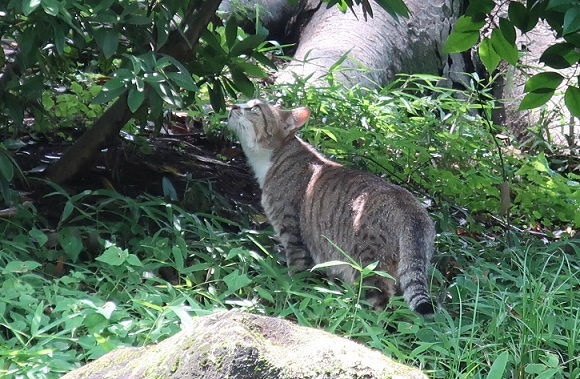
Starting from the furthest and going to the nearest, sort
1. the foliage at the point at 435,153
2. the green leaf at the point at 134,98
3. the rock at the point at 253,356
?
the foliage at the point at 435,153, the green leaf at the point at 134,98, the rock at the point at 253,356

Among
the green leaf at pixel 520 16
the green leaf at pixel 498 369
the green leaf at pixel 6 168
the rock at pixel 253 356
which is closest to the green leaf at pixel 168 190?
the green leaf at pixel 6 168

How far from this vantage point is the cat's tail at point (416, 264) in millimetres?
4090

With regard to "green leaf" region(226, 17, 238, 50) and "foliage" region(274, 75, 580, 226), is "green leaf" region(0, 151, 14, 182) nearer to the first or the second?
"green leaf" region(226, 17, 238, 50)

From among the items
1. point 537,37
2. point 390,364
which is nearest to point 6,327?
point 390,364

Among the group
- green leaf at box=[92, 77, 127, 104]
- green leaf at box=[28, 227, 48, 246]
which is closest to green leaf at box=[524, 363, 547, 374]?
green leaf at box=[92, 77, 127, 104]

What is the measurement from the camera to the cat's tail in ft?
13.4

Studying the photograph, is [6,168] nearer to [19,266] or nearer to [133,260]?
[19,266]

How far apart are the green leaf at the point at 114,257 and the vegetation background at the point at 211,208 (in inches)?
0.6

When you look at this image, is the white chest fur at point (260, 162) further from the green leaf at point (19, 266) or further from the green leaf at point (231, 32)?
the green leaf at point (19, 266)

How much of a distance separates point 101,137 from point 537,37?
5489mm

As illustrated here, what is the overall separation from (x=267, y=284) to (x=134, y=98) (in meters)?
1.15

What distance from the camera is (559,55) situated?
4406 millimetres

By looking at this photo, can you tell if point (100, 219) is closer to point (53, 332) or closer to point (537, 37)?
point (53, 332)

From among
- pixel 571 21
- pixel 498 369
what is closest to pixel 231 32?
pixel 571 21
